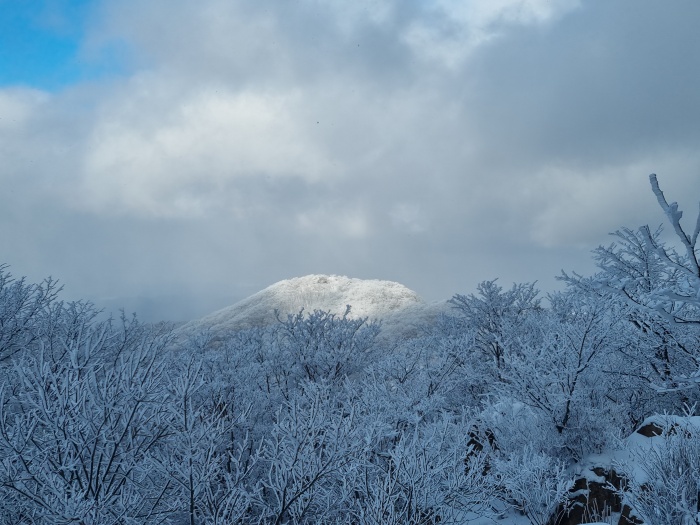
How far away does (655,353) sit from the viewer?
1427 centimetres

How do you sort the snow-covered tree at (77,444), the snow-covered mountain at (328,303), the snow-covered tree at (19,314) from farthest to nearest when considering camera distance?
1. the snow-covered mountain at (328,303)
2. the snow-covered tree at (19,314)
3. the snow-covered tree at (77,444)

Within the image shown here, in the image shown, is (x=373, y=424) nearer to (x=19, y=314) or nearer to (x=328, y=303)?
(x=19, y=314)

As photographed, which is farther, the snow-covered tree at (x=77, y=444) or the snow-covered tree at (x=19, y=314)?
the snow-covered tree at (x=19, y=314)

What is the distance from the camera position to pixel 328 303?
80438mm

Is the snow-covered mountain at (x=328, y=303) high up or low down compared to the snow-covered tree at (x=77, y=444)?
up

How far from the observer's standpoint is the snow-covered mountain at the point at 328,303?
66.8 meters

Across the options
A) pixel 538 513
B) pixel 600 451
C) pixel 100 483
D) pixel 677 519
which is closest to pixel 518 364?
pixel 600 451

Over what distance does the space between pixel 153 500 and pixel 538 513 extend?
8638 mm

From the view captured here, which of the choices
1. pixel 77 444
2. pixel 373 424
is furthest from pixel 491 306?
pixel 77 444

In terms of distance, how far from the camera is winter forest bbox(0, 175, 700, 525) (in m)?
6.75

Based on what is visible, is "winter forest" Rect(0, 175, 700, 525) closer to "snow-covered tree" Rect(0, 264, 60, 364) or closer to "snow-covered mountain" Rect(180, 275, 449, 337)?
"snow-covered tree" Rect(0, 264, 60, 364)

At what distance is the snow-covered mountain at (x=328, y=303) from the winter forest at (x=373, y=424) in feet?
138

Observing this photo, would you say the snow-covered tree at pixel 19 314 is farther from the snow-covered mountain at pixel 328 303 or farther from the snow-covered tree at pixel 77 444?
the snow-covered mountain at pixel 328 303

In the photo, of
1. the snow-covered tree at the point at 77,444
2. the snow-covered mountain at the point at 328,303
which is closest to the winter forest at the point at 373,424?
the snow-covered tree at the point at 77,444
